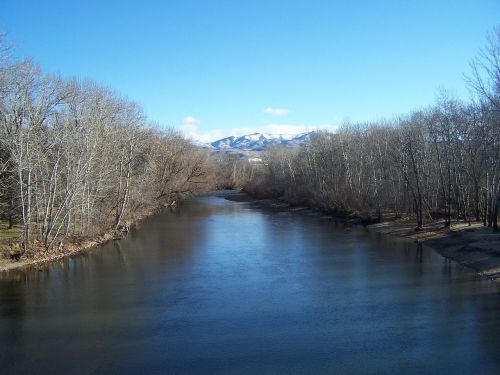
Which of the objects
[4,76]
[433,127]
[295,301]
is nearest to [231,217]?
[433,127]

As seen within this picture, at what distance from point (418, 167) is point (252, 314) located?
80.3 ft

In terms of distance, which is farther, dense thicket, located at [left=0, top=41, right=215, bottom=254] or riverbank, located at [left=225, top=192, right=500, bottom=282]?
dense thicket, located at [left=0, top=41, right=215, bottom=254]

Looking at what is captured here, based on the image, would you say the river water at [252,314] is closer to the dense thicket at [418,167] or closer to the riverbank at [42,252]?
the riverbank at [42,252]

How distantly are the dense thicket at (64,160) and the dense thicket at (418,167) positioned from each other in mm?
19651

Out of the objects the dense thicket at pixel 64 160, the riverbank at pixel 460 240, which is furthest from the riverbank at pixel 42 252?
the riverbank at pixel 460 240

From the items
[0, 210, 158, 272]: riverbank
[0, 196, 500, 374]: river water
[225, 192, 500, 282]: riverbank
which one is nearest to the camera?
[0, 196, 500, 374]: river water

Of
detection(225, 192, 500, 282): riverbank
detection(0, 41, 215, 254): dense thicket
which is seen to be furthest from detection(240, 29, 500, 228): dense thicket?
detection(0, 41, 215, 254): dense thicket

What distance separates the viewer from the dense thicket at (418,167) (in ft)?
94.6

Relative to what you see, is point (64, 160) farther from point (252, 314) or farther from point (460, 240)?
point (460, 240)

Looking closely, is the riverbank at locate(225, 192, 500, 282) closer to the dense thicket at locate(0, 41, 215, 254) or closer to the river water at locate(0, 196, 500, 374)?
the river water at locate(0, 196, 500, 374)

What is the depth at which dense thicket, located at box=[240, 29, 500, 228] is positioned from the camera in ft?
94.6

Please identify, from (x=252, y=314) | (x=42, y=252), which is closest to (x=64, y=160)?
(x=42, y=252)

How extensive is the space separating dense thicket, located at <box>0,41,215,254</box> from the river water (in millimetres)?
3862

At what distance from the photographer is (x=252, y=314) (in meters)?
14.7
